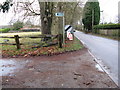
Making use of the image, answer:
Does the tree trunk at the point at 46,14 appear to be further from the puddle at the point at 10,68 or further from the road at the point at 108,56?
the puddle at the point at 10,68

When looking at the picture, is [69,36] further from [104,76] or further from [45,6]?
[104,76]

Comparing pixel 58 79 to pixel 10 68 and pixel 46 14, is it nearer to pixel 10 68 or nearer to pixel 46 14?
pixel 10 68

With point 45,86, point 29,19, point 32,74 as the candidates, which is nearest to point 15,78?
point 32,74

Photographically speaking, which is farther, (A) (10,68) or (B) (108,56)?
(B) (108,56)

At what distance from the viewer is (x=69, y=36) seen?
13.2 metres

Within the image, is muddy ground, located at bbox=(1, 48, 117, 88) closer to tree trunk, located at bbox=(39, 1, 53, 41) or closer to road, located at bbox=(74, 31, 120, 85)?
road, located at bbox=(74, 31, 120, 85)

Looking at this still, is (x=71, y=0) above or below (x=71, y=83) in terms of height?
above

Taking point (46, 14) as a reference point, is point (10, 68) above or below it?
below

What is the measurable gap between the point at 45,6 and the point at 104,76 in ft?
27.3

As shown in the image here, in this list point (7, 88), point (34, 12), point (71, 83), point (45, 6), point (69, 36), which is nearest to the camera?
point (7, 88)

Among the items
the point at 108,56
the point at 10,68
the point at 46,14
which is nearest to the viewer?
the point at 10,68

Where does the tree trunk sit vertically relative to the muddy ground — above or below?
above

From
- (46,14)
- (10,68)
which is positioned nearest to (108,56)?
(10,68)

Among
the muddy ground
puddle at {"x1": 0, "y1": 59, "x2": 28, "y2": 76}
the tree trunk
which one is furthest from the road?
the tree trunk
